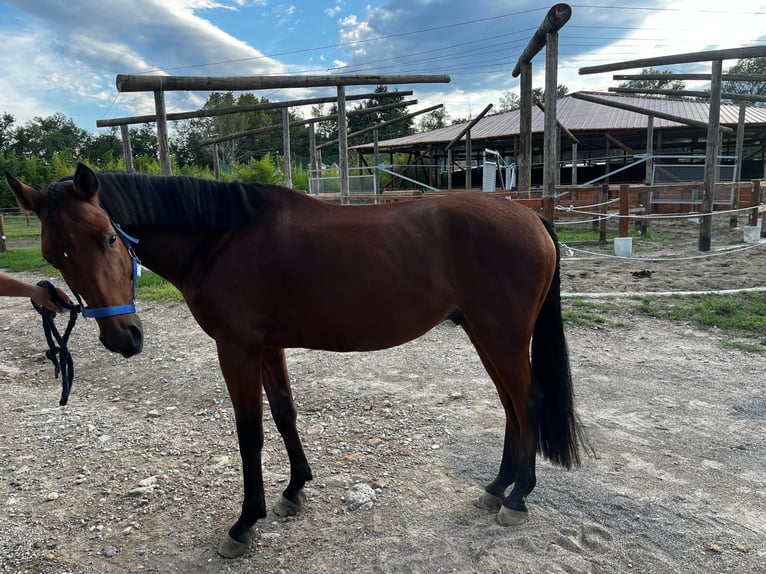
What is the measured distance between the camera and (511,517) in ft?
8.30

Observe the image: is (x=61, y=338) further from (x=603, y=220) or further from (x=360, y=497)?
(x=603, y=220)

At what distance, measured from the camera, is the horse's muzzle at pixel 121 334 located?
2100 mm

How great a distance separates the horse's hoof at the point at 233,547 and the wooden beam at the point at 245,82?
251 inches

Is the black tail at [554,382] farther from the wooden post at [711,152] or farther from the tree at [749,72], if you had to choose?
the tree at [749,72]

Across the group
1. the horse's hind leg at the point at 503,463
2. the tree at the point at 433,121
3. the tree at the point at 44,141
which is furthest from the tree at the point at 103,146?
the horse's hind leg at the point at 503,463

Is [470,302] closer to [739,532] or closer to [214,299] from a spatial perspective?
[214,299]

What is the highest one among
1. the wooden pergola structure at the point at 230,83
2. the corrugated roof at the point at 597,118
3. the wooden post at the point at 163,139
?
the corrugated roof at the point at 597,118

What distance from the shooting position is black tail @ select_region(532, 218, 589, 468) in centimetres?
277

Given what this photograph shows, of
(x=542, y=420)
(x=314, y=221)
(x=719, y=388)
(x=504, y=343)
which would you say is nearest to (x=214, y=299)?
(x=314, y=221)

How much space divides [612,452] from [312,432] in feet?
6.65

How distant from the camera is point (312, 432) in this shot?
3582 mm

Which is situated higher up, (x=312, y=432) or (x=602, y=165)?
(x=602, y=165)

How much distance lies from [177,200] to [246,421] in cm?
117

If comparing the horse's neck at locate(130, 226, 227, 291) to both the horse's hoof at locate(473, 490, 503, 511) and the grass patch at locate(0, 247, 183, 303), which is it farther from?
the grass patch at locate(0, 247, 183, 303)
